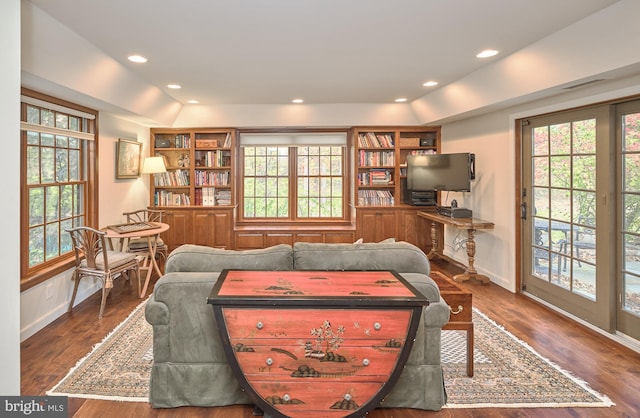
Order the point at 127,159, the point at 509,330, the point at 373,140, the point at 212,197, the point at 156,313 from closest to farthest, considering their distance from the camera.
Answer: the point at 156,313 → the point at 509,330 → the point at 127,159 → the point at 373,140 → the point at 212,197

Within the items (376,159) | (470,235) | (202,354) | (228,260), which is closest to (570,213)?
(470,235)

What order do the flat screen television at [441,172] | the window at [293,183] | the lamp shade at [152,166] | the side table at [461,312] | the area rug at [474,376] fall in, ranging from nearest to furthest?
the area rug at [474,376] → the side table at [461,312] → the flat screen television at [441,172] → the lamp shade at [152,166] → the window at [293,183]

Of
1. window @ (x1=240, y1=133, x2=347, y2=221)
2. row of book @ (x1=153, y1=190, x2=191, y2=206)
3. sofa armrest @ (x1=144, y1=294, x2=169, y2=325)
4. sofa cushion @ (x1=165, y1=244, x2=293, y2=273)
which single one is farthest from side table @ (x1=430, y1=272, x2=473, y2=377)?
row of book @ (x1=153, y1=190, x2=191, y2=206)

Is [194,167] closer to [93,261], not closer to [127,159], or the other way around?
[127,159]

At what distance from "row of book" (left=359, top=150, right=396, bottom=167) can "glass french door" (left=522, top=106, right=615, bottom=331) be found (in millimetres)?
2274

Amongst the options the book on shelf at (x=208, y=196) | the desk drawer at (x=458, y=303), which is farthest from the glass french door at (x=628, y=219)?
the book on shelf at (x=208, y=196)

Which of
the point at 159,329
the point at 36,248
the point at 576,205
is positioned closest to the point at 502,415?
the point at 159,329

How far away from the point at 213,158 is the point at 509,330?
195 inches

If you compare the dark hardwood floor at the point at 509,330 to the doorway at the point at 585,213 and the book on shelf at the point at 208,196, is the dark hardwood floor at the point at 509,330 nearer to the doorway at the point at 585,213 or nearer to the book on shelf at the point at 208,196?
the doorway at the point at 585,213

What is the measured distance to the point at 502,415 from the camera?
84.0 inches

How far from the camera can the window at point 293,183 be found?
6.60 metres

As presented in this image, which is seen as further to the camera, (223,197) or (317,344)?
(223,197)

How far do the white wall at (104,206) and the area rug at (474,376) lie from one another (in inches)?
29.1

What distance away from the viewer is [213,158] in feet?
20.7
